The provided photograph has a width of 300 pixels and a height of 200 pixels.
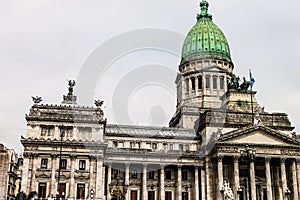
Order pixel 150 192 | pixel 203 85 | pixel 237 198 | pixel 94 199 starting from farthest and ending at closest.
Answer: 1. pixel 203 85
2. pixel 150 192
3. pixel 237 198
4. pixel 94 199

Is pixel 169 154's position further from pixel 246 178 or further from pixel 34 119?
pixel 34 119

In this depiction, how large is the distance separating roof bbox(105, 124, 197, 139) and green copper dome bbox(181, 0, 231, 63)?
1002 inches

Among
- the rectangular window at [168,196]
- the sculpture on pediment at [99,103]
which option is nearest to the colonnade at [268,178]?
the rectangular window at [168,196]

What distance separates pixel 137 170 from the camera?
80562 millimetres

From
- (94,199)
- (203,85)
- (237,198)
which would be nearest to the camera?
(94,199)

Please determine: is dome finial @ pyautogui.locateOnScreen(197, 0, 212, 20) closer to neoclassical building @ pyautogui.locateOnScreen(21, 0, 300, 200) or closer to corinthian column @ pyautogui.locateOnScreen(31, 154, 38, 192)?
neoclassical building @ pyautogui.locateOnScreen(21, 0, 300, 200)

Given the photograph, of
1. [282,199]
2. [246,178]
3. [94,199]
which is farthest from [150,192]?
[282,199]

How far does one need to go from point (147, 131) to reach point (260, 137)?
79.8 feet

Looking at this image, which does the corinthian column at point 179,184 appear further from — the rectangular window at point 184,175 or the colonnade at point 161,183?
the rectangular window at point 184,175

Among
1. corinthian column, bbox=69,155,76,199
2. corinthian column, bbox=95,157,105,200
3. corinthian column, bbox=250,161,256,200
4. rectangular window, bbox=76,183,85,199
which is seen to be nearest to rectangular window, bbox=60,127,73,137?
corinthian column, bbox=69,155,76,199

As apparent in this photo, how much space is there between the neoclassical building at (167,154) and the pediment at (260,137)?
0.20m

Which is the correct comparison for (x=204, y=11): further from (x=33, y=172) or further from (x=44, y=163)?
(x=33, y=172)

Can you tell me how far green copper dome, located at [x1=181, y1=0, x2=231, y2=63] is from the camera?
104 m

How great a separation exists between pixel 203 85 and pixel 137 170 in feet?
105
